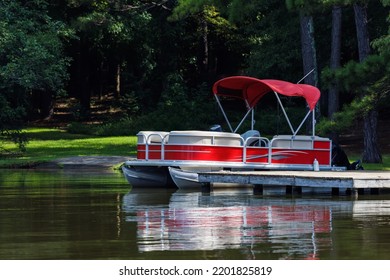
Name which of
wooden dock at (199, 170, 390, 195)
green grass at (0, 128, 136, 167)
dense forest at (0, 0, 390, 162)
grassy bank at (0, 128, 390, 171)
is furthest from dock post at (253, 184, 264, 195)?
green grass at (0, 128, 136, 167)

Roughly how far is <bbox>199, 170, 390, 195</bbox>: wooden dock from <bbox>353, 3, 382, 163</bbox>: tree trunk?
35.7 ft

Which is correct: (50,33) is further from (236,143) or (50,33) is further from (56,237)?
(56,237)

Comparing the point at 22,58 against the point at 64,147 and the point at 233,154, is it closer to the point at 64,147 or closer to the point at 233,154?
the point at 64,147

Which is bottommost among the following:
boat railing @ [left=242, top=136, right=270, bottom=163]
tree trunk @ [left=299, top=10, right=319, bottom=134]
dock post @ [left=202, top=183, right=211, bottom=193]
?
dock post @ [left=202, top=183, right=211, bottom=193]

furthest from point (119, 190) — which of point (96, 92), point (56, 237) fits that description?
point (96, 92)

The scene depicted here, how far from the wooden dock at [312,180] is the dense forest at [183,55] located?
3517 millimetres

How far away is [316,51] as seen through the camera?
49750 millimetres

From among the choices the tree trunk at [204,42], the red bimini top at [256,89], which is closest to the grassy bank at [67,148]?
the red bimini top at [256,89]

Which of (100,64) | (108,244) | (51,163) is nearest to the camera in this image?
(108,244)

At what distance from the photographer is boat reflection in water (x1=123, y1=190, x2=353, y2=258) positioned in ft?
57.1

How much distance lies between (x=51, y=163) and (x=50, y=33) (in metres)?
7.11

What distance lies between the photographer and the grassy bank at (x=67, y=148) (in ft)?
143

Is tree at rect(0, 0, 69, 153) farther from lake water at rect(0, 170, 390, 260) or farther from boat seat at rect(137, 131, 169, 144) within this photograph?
lake water at rect(0, 170, 390, 260)

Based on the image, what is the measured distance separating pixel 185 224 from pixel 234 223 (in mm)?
991
